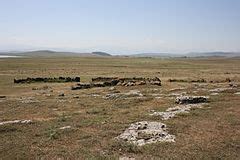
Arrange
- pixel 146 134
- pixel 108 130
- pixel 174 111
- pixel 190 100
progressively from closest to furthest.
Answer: pixel 146 134
pixel 108 130
pixel 174 111
pixel 190 100

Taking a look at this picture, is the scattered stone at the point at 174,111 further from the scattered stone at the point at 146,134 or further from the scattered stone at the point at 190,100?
the scattered stone at the point at 146,134

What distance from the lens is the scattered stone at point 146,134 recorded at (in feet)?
66.4

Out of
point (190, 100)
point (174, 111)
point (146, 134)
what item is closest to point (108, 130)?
point (146, 134)

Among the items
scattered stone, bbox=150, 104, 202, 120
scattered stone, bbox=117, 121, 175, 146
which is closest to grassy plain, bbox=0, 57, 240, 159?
scattered stone, bbox=117, 121, 175, 146

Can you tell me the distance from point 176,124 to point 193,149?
Result: 586cm

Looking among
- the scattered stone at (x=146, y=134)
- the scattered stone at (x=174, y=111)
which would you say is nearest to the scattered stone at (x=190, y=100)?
the scattered stone at (x=174, y=111)

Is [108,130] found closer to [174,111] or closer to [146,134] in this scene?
[146,134]

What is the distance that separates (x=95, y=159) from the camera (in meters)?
16.9

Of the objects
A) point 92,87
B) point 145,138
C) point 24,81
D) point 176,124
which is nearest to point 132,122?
point 176,124

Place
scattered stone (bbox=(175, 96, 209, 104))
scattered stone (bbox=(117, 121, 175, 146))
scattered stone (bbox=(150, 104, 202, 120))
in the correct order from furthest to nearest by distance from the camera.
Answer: scattered stone (bbox=(175, 96, 209, 104)), scattered stone (bbox=(150, 104, 202, 120)), scattered stone (bbox=(117, 121, 175, 146))

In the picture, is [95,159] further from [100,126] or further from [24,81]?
[24,81]

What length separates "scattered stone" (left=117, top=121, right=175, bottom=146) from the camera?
2023 cm

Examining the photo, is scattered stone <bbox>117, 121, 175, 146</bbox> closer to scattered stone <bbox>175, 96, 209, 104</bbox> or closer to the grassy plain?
the grassy plain

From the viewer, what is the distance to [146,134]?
21.2m
